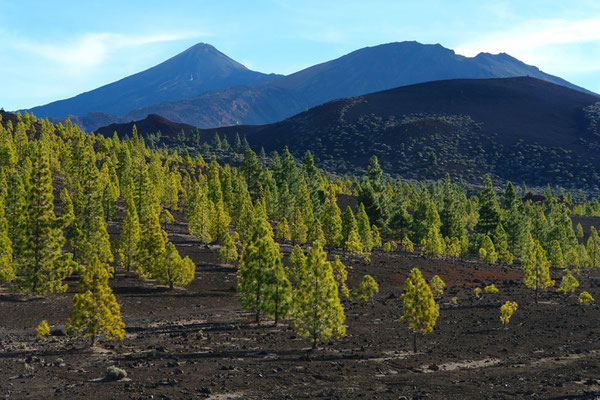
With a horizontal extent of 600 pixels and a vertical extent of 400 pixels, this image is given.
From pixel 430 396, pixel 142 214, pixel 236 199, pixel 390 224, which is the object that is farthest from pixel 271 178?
pixel 430 396

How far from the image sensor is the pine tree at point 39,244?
41219mm

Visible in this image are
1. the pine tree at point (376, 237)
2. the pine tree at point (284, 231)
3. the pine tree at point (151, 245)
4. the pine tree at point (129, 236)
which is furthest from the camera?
the pine tree at point (376, 237)

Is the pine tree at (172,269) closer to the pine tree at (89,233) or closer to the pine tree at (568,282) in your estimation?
the pine tree at (89,233)

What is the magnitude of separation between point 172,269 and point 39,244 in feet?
38.5

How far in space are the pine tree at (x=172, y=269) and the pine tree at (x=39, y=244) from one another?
8155 mm

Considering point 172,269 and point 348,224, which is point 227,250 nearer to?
point 172,269

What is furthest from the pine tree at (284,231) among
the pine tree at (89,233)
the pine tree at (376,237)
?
the pine tree at (89,233)

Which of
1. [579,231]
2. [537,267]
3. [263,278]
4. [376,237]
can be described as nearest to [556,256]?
[376,237]

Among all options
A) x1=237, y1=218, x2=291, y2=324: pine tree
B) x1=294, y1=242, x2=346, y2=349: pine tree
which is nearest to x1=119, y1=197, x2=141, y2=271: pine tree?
x1=237, y1=218, x2=291, y2=324: pine tree

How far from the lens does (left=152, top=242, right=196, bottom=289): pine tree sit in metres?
46.9

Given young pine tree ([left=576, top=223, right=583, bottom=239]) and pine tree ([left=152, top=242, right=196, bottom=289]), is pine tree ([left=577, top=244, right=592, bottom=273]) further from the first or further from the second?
pine tree ([left=152, top=242, right=196, bottom=289])

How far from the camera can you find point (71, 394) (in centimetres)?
2119

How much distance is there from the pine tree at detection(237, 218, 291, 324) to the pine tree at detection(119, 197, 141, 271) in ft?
63.3

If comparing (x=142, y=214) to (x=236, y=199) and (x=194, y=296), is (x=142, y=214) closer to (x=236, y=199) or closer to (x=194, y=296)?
(x=236, y=199)
